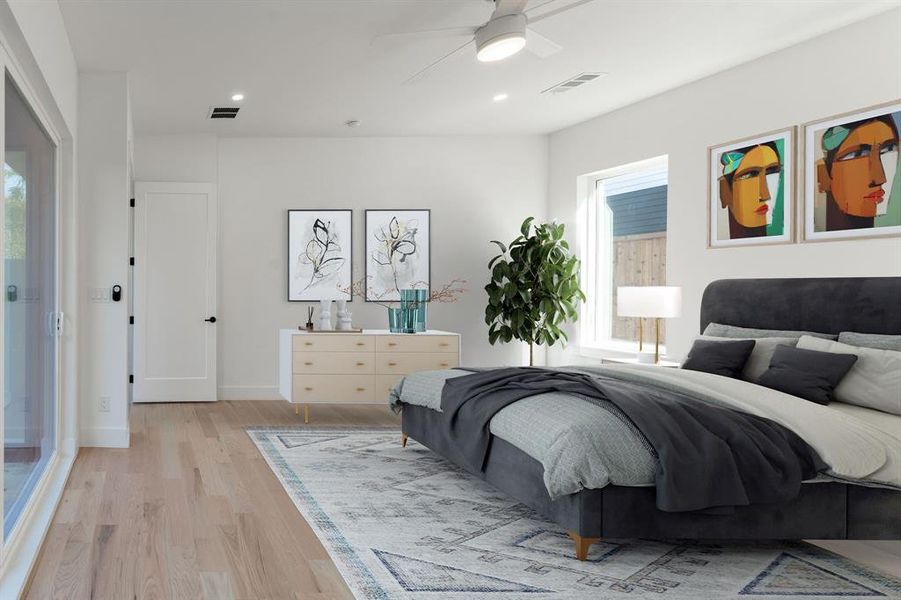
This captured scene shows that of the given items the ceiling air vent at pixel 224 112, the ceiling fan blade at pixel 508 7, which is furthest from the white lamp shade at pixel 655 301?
the ceiling air vent at pixel 224 112

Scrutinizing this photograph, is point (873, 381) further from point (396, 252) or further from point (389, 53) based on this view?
point (396, 252)

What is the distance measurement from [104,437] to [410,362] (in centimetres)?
233

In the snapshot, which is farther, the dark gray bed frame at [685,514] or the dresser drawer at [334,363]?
the dresser drawer at [334,363]

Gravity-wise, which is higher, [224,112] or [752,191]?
[224,112]

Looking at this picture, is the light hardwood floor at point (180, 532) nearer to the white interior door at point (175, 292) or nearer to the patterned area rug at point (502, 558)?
the patterned area rug at point (502, 558)

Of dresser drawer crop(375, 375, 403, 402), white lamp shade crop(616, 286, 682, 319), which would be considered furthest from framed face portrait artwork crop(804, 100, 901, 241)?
dresser drawer crop(375, 375, 403, 402)

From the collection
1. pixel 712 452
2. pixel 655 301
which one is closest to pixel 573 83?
pixel 655 301

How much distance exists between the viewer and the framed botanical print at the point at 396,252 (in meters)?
8.02

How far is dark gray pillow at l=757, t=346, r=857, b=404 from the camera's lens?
4043 mm

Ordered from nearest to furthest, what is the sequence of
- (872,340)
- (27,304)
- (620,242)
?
(27,304)
(872,340)
(620,242)

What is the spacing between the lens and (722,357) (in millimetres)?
4766

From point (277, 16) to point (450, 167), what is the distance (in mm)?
3711

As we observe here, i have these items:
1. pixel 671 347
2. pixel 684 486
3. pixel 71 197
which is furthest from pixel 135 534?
pixel 671 347

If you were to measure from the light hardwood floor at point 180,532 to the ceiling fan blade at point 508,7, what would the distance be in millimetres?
2589
